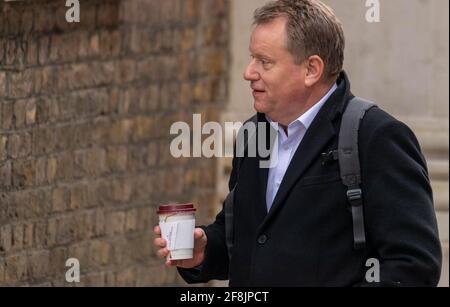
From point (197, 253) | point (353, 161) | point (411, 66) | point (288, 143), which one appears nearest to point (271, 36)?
point (288, 143)

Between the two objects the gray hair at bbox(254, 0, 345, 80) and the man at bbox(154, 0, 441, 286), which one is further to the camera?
the gray hair at bbox(254, 0, 345, 80)

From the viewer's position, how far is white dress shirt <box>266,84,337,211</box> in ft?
13.8

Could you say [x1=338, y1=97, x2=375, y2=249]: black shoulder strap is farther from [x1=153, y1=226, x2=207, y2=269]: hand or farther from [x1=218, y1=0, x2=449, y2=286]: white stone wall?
[x1=218, y1=0, x2=449, y2=286]: white stone wall

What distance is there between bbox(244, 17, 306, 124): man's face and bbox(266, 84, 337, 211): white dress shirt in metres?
0.04

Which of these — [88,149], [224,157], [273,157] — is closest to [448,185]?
[224,157]

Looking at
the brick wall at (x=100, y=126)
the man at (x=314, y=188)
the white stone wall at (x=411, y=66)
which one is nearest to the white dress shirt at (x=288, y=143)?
the man at (x=314, y=188)

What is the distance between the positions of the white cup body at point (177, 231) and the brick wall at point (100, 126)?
226cm

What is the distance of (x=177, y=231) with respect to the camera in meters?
4.16

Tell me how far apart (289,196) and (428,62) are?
3889mm

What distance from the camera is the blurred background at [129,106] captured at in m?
6.48

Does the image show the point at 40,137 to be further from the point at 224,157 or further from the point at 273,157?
the point at 273,157

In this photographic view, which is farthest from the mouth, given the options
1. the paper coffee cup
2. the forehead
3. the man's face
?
the paper coffee cup
